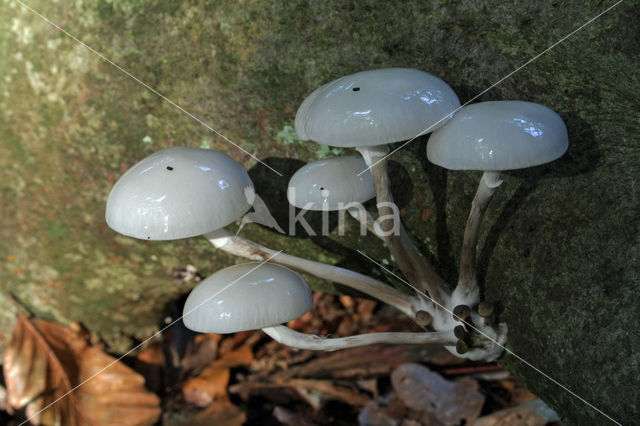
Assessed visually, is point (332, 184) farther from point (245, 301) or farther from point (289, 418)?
point (289, 418)

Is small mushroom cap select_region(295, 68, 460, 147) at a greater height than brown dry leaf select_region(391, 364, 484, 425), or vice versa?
small mushroom cap select_region(295, 68, 460, 147)

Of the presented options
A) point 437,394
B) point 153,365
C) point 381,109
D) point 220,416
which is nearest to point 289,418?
point 220,416

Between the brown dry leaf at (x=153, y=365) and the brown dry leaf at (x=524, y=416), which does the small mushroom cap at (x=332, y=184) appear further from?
the brown dry leaf at (x=153, y=365)

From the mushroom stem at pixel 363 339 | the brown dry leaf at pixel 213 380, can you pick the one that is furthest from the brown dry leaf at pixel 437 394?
the brown dry leaf at pixel 213 380

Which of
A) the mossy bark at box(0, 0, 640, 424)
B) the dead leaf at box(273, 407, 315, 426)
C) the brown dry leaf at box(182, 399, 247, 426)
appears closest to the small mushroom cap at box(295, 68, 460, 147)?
the mossy bark at box(0, 0, 640, 424)

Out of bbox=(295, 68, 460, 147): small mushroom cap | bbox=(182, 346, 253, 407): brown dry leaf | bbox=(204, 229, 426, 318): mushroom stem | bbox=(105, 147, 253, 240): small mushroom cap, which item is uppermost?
bbox=(295, 68, 460, 147): small mushroom cap

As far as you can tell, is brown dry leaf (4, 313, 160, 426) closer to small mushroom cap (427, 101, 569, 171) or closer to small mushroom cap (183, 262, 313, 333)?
small mushroom cap (183, 262, 313, 333)

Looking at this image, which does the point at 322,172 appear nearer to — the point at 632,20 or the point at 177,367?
the point at 632,20
